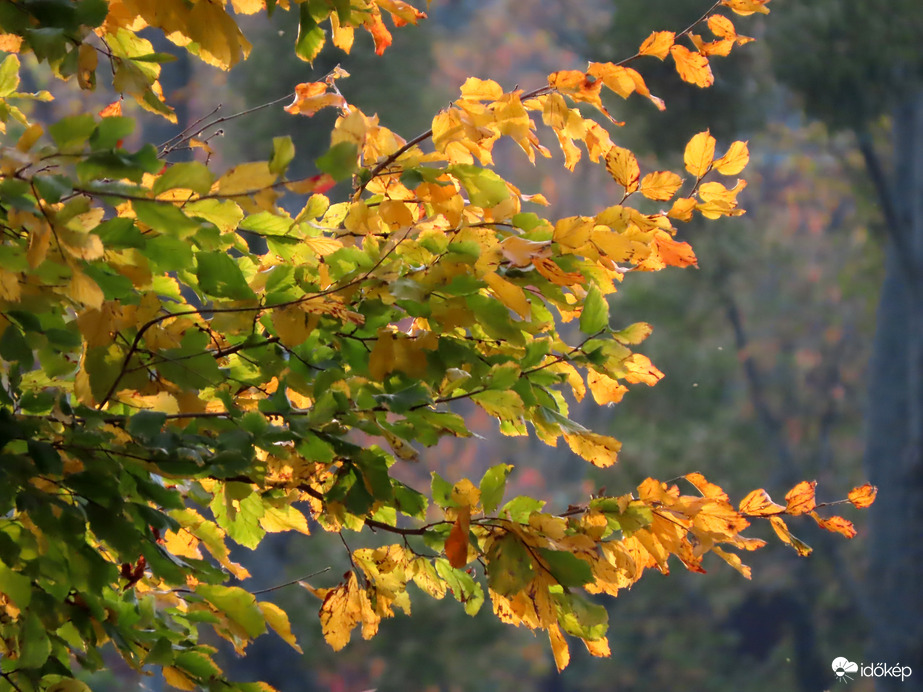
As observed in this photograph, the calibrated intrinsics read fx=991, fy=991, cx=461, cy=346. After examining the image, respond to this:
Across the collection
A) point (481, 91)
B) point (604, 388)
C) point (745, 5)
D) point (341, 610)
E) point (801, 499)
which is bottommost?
point (341, 610)

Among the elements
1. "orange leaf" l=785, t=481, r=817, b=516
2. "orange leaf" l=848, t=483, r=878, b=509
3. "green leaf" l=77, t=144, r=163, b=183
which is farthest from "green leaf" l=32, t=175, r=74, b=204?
"orange leaf" l=848, t=483, r=878, b=509

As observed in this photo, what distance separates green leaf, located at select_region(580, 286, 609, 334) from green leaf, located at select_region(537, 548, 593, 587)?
0.33 meters

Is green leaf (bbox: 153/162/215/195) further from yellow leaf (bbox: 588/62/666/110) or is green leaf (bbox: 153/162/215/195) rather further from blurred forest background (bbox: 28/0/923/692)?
A: blurred forest background (bbox: 28/0/923/692)

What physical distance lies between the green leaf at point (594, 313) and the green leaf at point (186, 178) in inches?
23.3

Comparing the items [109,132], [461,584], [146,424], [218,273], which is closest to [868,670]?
[461,584]

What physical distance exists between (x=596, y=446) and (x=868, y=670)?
10.1m

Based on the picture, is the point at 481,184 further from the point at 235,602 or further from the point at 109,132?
the point at 235,602

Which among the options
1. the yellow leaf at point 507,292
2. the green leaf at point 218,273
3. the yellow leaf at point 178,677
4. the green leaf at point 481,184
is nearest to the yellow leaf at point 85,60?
the green leaf at point 218,273

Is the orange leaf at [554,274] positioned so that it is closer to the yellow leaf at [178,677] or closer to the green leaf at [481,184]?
the green leaf at [481,184]

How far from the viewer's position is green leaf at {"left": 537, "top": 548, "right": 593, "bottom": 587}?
51.6 inches

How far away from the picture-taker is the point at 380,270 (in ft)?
4.33

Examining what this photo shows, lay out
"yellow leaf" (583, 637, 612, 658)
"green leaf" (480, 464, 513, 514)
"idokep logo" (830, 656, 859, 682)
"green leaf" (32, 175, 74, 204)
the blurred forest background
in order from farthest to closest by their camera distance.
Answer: "idokep logo" (830, 656, 859, 682) < the blurred forest background < "yellow leaf" (583, 637, 612, 658) < "green leaf" (480, 464, 513, 514) < "green leaf" (32, 175, 74, 204)

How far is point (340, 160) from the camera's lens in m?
1.12

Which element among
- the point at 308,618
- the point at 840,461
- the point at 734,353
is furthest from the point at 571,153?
the point at 840,461
